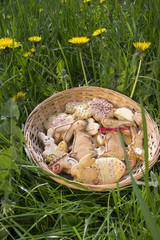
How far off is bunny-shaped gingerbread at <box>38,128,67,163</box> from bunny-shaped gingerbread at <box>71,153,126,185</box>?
16 centimetres

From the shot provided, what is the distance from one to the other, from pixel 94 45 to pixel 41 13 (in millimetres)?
537

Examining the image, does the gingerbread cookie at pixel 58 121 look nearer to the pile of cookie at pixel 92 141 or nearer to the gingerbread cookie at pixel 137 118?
the pile of cookie at pixel 92 141

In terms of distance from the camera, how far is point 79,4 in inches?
88.1

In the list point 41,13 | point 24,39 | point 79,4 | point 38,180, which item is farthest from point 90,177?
point 79,4

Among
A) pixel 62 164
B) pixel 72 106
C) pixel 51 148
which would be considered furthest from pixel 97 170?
pixel 72 106

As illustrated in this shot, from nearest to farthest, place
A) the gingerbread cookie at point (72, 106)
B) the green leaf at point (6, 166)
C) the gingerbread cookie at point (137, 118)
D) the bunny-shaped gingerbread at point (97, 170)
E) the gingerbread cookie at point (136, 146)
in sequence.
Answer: the green leaf at point (6, 166), the bunny-shaped gingerbread at point (97, 170), the gingerbread cookie at point (136, 146), the gingerbread cookie at point (137, 118), the gingerbread cookie at point (72, 106)

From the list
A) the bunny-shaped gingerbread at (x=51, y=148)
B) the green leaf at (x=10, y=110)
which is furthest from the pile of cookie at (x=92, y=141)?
the green leaf at (x=10, y=110)

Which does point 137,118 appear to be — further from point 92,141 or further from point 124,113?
point 92,141

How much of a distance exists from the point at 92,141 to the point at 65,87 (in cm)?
46

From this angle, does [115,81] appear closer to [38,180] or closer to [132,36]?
[132,36]

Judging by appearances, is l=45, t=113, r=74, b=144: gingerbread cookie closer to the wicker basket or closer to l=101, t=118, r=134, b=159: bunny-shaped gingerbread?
the wicker basket

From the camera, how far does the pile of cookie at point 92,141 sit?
3.84 ft

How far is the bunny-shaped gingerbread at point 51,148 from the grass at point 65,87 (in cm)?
11

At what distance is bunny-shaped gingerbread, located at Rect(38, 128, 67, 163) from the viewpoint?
4.20 ft
